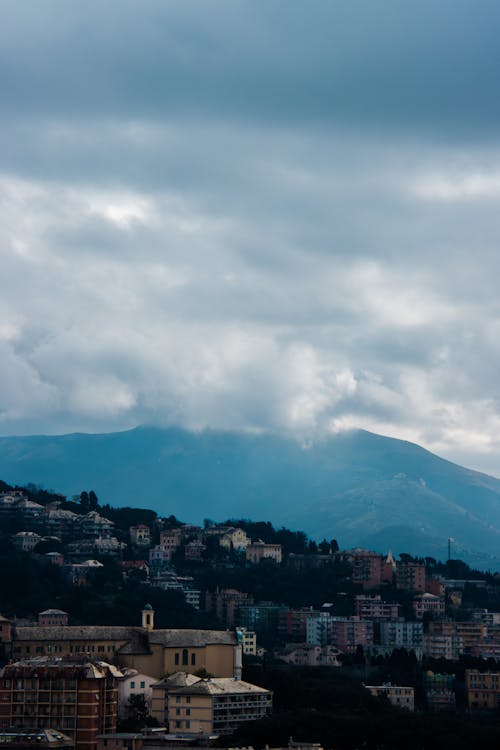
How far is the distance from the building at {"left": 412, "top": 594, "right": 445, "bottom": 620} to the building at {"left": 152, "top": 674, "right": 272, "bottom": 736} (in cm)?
6819

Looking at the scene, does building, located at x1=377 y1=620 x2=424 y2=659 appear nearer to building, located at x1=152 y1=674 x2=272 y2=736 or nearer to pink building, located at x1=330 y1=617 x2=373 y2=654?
pink building, located at x1=330 y1=617 x2=373 y2=654

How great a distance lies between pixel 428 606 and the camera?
6609 inches

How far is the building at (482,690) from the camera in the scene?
122 m

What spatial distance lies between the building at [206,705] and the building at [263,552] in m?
82.8

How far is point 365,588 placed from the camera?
174 m

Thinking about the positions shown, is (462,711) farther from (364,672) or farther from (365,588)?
(365,588)

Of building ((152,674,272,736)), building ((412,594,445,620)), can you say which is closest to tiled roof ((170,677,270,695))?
building ((152,674,272,736))

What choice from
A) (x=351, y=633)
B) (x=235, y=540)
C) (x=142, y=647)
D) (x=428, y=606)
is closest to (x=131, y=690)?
(x=142, y=647)

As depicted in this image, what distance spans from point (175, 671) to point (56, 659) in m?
10.3

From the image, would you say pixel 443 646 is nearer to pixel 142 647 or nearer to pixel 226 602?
pixel 226 602

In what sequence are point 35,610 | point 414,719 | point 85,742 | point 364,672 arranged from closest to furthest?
point 85,742, point 414,719, point 364,672, point 35,610

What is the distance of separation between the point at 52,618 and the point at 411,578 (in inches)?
2070

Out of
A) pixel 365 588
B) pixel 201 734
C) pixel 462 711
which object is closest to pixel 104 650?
pixel 201 734

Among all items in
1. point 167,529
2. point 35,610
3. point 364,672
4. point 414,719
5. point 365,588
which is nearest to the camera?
point 414,719
